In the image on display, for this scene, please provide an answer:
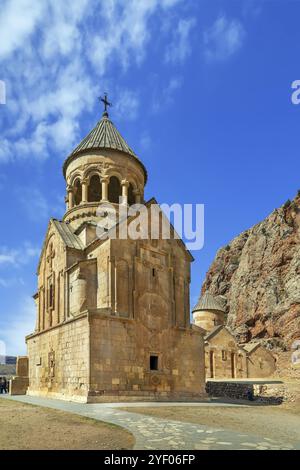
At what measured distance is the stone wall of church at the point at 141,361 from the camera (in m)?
16.5

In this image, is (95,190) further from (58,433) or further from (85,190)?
(58,433)

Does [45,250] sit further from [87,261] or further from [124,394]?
[124,394]

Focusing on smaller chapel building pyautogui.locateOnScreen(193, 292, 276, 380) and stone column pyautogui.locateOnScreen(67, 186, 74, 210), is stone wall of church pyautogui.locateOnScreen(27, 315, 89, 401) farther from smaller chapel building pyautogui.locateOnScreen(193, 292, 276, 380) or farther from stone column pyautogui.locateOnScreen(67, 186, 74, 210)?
smaller chapel building pyautogui.locateOnScreen(193, 292, 276, 380)

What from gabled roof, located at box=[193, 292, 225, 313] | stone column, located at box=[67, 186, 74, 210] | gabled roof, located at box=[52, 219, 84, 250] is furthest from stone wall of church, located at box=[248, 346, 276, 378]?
gabled roof, located at box=[52, 219, 84, 250]

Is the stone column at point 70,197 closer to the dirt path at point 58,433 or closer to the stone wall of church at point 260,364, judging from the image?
the dirt path at point 58,433

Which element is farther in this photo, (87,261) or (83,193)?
(83,193)

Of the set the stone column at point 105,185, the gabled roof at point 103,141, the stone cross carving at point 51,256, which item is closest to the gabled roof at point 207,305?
the gabled roof at point 103,141

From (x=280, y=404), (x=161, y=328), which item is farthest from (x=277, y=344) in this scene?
(x=161, y=328)

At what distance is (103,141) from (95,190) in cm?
289

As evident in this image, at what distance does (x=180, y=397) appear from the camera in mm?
19031

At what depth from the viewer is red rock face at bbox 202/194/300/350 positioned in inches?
2272

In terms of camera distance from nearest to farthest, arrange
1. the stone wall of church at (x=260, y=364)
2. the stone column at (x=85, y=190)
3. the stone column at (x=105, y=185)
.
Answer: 1. the stone column at (x=105, y=185)
2. the stone column at (x=85, y=190)
3. the stone wall of church at (x=260, y=364)

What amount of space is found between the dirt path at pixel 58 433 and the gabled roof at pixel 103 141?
50.7 feet
